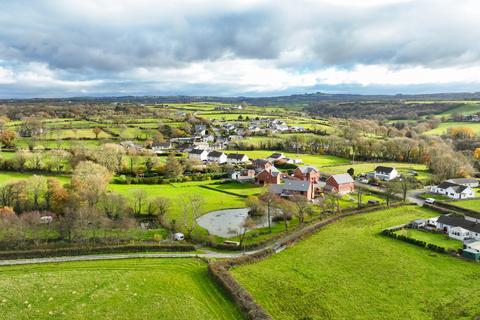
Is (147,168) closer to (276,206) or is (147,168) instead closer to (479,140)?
(276,206)

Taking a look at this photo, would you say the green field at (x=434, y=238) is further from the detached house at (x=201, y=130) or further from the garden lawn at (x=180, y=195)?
the detached house at (x=201, y=130)

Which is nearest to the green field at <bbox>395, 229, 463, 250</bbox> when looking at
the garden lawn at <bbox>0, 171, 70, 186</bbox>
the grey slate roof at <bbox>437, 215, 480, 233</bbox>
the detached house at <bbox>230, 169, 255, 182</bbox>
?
the grey slate roof at <bbox>437, 215, 480, 233</bbox>

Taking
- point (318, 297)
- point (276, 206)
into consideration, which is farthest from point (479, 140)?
point (318, 297)

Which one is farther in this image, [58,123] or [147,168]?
[58,123]

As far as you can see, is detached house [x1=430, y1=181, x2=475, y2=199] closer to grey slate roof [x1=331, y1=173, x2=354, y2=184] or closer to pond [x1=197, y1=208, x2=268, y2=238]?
grey slate roof [x1=331, y1=173, x2=354, y2=184]

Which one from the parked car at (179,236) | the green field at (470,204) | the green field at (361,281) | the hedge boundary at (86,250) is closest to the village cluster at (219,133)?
the parked car at (179,236)

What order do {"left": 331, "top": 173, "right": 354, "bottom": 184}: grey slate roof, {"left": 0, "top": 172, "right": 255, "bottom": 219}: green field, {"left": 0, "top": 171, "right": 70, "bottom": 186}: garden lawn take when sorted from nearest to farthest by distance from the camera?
{"left": 0, "top": 172, "right": 255, "bottom": 219}: green field < {"left": 331, "top": 173, "right": 354, "bottom": 184}: grey slate roof < {"left": 0, "top": 171, "right": 70, "bottom": 186}: garden lawn
